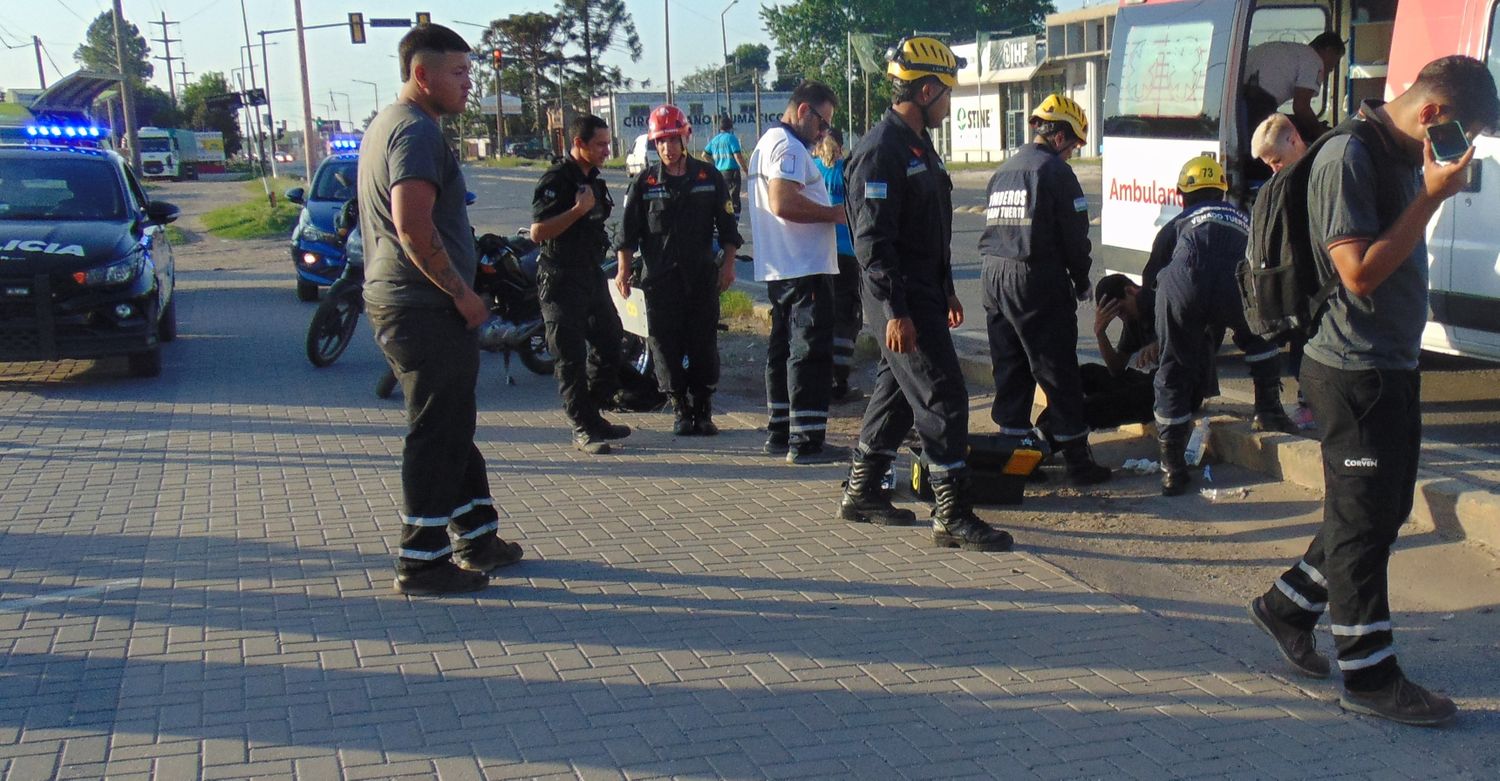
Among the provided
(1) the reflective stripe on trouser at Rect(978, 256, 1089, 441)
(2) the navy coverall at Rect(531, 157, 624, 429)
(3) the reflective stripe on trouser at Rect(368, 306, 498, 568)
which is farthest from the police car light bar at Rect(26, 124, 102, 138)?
(1) the reflective stripe on trouser at Rect(978, 256, 1089, 441)

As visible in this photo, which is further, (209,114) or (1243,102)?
(209,114)

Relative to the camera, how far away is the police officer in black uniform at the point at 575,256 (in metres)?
8.02

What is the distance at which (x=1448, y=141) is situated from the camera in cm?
378

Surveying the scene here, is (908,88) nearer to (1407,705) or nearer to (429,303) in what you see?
(429,303)

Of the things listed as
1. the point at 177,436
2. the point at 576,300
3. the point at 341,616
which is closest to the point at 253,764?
the point at 341,616

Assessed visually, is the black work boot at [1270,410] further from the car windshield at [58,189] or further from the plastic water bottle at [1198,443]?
the car windshield at [58,189]

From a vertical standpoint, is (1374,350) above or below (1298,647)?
above

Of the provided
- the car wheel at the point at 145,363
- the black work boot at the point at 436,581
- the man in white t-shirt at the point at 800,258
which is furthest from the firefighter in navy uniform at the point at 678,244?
the car wheel at the point at 145,363

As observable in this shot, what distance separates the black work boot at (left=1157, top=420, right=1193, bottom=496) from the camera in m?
6.82

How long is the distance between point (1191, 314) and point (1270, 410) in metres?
0.87

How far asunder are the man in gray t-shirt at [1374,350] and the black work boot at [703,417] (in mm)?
4779

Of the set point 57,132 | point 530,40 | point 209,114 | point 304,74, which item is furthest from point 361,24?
point 209,114

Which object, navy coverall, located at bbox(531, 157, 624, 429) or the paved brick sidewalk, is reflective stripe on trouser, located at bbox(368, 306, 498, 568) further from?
navy coverall, located at bbox(531, 157, 624, 429)

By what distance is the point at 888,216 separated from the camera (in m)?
5.88
